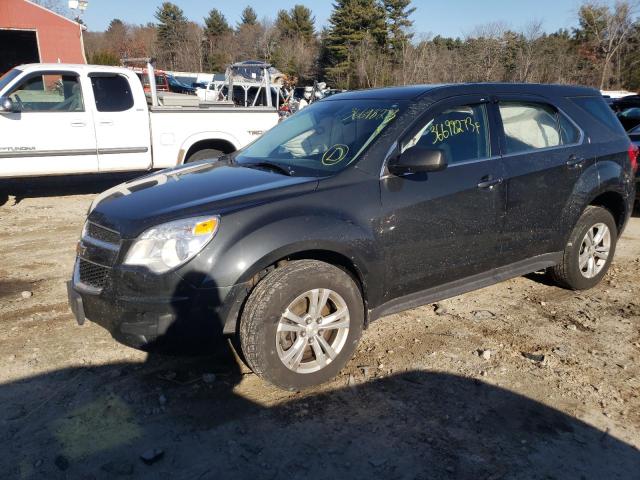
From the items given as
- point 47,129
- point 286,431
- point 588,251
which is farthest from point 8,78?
point 588,251

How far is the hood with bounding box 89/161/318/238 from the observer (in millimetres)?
3055

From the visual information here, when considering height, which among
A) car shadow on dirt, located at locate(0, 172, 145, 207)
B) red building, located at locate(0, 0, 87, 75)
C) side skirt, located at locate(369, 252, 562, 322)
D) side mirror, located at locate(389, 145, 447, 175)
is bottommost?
car shadow on dirt, located at locate(0, 172, 145, 207)

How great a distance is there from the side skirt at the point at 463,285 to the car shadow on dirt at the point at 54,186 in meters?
7.14

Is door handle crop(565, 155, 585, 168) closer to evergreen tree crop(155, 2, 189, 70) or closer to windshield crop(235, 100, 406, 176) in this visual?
windshield crop(235, 100, 406, 176)

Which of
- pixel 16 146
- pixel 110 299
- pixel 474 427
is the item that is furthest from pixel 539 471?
pixel 16 146

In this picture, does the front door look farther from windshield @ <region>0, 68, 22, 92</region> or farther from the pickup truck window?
windshield @ <region>0, 68, 22, 92</region>

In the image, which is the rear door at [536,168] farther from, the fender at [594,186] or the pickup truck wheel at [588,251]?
the pickup truck wheel at [588,251]

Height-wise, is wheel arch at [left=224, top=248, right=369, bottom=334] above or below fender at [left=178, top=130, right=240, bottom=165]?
below

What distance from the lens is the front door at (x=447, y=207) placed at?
349cm

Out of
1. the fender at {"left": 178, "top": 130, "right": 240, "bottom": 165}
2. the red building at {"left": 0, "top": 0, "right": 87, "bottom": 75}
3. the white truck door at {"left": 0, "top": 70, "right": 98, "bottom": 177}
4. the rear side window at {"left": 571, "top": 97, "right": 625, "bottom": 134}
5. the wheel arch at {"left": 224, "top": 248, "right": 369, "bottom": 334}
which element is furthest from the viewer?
the red building at {"left": 0, "top": 0, "right": 87, "bottom": 75}

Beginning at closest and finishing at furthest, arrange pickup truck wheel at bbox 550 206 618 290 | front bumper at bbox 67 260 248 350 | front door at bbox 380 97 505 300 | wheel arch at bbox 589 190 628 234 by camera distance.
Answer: front bumper at bbox 67 260 248 350, front door at bbox 380 97 505 300, pickup truck wheel at bbox 550 206 618 290, wheel arch at bbox 589 190 628 234

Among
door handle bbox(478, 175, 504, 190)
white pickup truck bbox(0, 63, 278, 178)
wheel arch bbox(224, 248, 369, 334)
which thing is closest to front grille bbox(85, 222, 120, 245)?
wheel arch bbox(224, 248, 369, 334)

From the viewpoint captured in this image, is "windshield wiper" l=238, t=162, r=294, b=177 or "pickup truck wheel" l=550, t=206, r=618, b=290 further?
"pickup truck wheel" l=550, t=206, r=618, b=290

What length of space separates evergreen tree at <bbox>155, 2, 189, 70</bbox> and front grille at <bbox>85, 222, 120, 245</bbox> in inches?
2557
